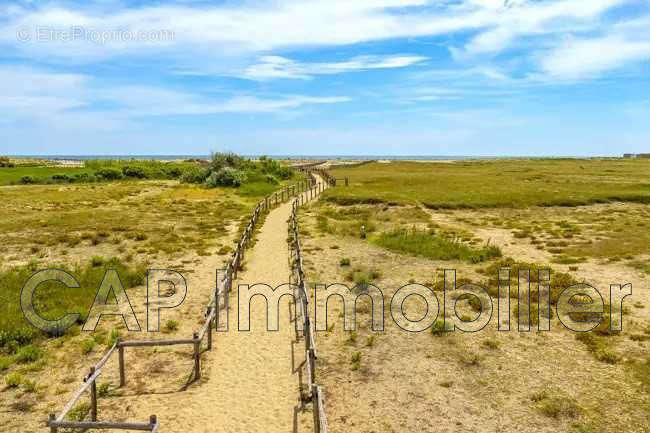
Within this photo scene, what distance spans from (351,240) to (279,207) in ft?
51.8

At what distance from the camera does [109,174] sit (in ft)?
263

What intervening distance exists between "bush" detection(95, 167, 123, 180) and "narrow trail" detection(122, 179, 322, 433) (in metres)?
73.3

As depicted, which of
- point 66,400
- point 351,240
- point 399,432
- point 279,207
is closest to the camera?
point 399,432

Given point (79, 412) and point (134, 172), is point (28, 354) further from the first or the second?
point (134, 172)

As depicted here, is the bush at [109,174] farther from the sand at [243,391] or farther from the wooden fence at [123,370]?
the sand at [243,391]

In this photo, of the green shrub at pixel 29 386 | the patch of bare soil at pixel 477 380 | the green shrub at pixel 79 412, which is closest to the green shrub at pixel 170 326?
the green shrub at pixel 29 386

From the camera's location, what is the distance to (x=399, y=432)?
9.59 m

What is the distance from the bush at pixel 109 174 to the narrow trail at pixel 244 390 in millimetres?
73284

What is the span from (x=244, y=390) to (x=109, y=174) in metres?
79.0

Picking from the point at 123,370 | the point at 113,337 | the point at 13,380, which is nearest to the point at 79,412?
the point at 123,370

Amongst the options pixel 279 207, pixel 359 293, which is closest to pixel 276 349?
pixel 359 293

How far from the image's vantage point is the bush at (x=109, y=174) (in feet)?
Result: 260

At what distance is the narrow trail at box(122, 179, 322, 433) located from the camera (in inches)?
381

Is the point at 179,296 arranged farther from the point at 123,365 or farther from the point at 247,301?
the point at 123,365
